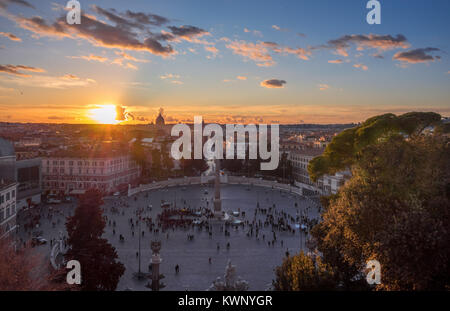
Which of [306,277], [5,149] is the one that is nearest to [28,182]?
[5,149]

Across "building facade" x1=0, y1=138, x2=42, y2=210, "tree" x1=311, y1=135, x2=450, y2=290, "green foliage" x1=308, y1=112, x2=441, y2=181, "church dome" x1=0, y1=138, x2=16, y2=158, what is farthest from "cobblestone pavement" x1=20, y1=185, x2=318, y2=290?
"green foliage" x1=308, y1=112, x2=441, y2=181

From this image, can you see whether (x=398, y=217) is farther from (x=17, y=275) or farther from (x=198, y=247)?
(x=198, y=247)

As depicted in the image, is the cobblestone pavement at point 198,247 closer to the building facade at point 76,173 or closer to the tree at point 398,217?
the tree at point 398,217

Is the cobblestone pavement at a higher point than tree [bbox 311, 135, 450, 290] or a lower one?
lower

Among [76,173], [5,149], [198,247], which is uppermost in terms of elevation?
[5,149]

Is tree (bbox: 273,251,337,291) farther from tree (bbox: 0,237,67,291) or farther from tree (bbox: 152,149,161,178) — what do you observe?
tree (bbox: 152,149,161,178)

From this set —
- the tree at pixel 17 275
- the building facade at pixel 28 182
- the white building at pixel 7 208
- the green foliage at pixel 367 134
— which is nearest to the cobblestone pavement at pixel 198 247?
the white building at pixel 7 208

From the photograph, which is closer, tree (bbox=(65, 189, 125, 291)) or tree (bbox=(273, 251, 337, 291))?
tree (bbox=(273, 251, 337, 291))
